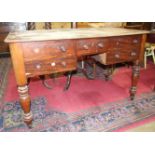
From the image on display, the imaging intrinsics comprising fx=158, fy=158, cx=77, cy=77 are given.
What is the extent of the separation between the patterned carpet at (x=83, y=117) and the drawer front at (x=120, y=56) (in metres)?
0.57

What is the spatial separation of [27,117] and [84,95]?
861 millimetres

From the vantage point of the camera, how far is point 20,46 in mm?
1151

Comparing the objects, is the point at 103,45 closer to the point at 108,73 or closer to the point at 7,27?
the point at 108,73

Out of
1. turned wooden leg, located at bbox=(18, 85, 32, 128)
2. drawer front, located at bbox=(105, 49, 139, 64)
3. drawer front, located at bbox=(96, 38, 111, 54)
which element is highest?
drawer front, located at bbox=(96, 38, 111, 54)

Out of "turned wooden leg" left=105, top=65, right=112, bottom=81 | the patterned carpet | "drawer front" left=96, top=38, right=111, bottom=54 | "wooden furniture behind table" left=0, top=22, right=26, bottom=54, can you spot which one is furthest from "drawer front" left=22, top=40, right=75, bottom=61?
"wooden furniture behind table" left=0, top=22, right=26, bottom=54

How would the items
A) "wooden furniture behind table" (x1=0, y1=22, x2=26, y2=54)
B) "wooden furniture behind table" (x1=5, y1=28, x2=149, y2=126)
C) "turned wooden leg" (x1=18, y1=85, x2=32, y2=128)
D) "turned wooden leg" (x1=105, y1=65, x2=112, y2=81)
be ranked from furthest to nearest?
1. "wooden furniture behind table" (x1=0, y1=22, x2=26, y2=54)
2. "turned wooden leg" (x1=105, y1=65, x2=112, y2=81)
3. "turned wooden leg" (x1=18, y1=85, x2=32, y2=128)
4. "wooden furniture behind table" (x1=5, y1=28, x2=149, y2=126)

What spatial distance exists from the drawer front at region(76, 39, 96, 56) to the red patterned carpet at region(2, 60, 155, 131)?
70 cm

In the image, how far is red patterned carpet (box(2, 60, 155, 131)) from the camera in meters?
1.57

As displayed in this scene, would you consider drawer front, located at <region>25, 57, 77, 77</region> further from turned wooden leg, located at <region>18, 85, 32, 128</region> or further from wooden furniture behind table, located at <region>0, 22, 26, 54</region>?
wooden furniture behind table, located at <region>0, 22, 26, 54</region>

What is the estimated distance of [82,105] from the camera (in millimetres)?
1877

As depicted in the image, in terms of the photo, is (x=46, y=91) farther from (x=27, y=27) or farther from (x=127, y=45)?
(x=27, y=27)

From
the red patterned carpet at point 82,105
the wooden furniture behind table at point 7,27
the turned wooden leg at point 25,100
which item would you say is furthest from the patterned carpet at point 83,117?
the wooden furniture behind table at point 7,27

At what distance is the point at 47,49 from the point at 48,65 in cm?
13

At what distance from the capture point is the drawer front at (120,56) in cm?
155
